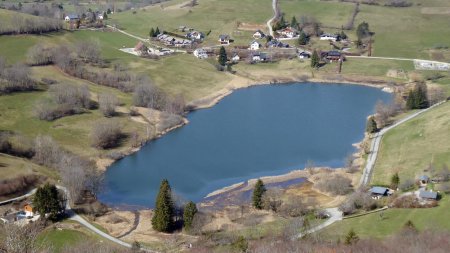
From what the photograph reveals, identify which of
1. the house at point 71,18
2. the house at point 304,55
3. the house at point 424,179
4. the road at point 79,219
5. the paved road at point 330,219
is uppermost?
the house at point 71,18

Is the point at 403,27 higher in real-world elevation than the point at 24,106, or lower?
higher

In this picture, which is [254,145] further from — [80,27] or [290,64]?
[80,27]

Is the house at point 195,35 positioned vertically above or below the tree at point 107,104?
above

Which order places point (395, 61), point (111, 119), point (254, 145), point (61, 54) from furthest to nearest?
1. point (395, 61)
2. point (61, 54)
3. point (111, 119)
4. point (254, 145)

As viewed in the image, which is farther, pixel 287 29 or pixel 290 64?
pixel 287 29

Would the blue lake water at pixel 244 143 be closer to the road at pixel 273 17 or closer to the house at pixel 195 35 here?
the house at pixel 195 35

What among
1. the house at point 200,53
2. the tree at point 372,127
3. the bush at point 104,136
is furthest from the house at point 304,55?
the bush at point 104,136

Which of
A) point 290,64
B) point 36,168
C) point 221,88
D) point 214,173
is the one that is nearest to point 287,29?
point 290,64
